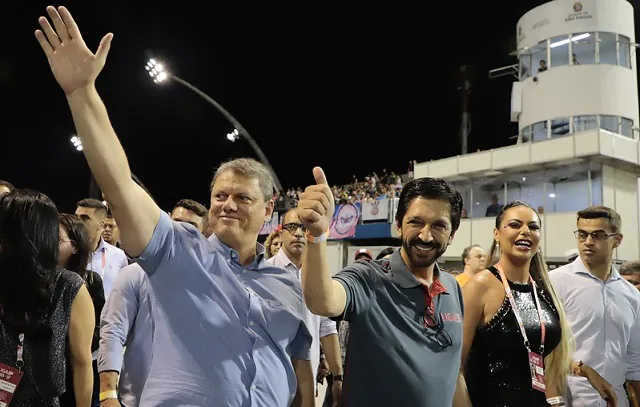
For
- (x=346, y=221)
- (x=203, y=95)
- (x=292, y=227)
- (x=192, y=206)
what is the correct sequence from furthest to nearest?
(x=346, y=221) → (x=203, y=95) → (x=192, y=206) → (x=292, y=227)

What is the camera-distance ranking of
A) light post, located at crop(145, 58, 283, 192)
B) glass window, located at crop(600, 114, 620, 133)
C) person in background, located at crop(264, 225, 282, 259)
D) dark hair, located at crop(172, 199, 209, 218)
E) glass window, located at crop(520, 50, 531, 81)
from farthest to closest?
glass window, located at crop(520, 50, 531, 81) → glass window, located at crop(600, 114, 620, 133) → light post, located at crop(145, 58, 283, 192) → person in background, located at crop(264, 225, 282, 259) → dark hair, located at crop(172, 199, 209, 218)

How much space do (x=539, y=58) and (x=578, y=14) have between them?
7.31 ft

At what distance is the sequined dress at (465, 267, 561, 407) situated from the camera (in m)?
2.92

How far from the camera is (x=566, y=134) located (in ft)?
63.5

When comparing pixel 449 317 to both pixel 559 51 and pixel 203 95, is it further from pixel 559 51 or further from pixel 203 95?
pixel 559 51

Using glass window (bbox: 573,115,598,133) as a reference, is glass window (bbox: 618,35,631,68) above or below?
above

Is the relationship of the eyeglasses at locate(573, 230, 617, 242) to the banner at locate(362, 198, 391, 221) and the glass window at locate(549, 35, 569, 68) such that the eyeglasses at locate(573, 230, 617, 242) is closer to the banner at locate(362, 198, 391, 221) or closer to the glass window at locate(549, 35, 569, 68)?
the banner at locate(362, 198, 391, 221)

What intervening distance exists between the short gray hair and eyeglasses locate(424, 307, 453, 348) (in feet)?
3.17

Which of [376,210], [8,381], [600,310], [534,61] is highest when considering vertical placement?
[534,61]

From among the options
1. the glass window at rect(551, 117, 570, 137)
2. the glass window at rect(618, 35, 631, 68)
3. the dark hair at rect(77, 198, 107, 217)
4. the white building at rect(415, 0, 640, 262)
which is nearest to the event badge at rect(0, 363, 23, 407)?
the dark hair at rect(77, 198, 107, 217)

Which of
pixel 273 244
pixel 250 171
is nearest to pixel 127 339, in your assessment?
pixel 250 171

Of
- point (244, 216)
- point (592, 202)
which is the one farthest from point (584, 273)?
point (592, 202)

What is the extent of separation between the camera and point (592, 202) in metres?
18.0

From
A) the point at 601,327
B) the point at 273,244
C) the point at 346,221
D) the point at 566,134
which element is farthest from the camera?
the point at 346,221
